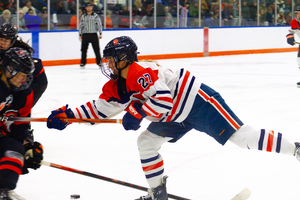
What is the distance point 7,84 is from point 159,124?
0.71 metres

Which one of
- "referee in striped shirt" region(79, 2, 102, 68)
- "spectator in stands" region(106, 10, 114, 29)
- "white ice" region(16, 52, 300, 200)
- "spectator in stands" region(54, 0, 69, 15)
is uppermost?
"spectator in stands" region(54, 0, 69, 15)

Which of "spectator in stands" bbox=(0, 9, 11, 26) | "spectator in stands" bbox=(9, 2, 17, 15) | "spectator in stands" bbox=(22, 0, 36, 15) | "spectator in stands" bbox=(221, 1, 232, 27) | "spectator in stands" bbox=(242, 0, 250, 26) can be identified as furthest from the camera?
"spectator in stands" bbox=(242, 0, 250, 26)

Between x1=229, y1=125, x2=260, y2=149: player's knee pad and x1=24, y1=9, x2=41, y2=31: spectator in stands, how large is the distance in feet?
25.3

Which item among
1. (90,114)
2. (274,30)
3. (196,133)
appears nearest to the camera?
(90,114)

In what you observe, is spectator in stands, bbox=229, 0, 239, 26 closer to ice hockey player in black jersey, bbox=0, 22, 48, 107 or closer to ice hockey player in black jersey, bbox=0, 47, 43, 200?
ice hockey player in black jersey, bbox=0, 22, 48, 107

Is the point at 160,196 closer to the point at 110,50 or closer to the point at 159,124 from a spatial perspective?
the point at 159,124

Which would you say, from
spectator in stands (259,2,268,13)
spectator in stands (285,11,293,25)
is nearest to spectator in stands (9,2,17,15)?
spectator in stands (259,2,268,13)

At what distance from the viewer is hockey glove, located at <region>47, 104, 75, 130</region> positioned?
2117mm

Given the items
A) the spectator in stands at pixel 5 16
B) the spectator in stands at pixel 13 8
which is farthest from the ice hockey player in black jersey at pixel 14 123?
the spectator in stands at pixel 13 8

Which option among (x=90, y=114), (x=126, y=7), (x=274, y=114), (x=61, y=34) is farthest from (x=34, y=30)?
(x=90, y=114)

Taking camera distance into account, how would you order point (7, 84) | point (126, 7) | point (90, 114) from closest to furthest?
1. point (7, 84)
2. point (90, 114)
3. point (126, 7)

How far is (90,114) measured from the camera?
2.22m

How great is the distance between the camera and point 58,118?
2146mm

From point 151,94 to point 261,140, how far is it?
1.86ft
